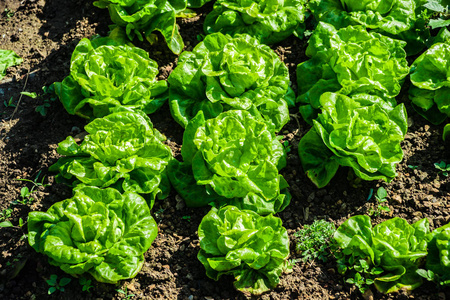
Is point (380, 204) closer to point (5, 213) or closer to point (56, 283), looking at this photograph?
point (56, 283)

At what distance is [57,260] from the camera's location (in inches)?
158

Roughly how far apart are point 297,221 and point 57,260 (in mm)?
2197

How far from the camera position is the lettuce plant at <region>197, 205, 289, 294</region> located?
409 cm

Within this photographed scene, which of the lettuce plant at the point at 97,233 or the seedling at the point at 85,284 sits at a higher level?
the lettuce plant at the point at 97,233

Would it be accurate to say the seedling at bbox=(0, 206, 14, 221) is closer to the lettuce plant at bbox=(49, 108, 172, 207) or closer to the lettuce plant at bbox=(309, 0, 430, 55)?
the lettuce plant at bbox=(49, 108, 172, 207)

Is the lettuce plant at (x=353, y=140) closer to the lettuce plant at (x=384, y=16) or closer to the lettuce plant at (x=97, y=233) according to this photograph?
the lettuce plant at (x=384, y=16)

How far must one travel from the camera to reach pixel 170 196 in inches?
190

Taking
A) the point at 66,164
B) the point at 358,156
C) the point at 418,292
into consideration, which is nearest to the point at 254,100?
the point at 358,156

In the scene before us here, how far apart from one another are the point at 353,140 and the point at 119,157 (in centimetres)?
221

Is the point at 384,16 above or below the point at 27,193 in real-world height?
above

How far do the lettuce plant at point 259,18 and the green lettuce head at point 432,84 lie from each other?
4.79ft

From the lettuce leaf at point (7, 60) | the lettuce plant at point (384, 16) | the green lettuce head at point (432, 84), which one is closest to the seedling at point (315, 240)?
the green lettuce head at point (432, 84)

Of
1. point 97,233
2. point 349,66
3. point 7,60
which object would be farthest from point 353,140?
point 7,60

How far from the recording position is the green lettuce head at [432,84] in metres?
5.16
